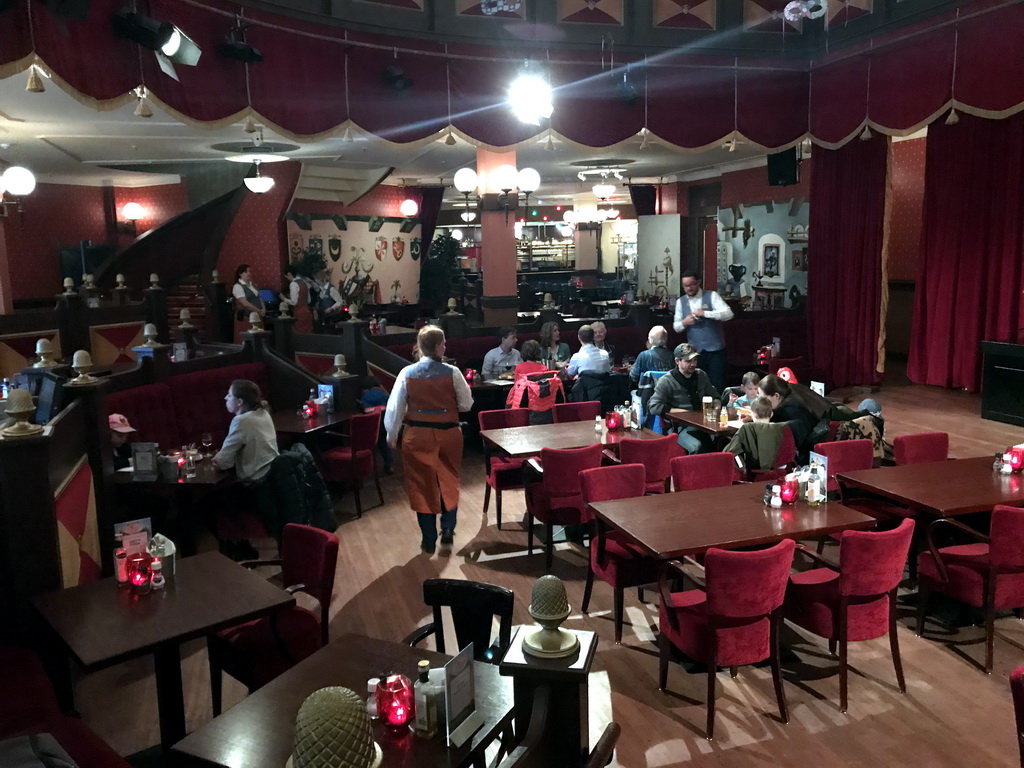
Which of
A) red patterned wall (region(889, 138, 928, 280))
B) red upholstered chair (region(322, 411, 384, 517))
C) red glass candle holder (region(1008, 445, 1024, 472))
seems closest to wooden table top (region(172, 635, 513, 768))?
red glass candle holder (region(1008, 445, 1024, 472))

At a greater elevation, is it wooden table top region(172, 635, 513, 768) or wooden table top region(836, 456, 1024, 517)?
wooden table top region(836, 456, 1024, 517)

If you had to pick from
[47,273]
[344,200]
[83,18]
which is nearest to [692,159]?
[344,200]

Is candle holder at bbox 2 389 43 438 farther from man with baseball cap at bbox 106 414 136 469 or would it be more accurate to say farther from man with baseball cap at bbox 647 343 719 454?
man with baseball cap at bbox 647 343 719 454

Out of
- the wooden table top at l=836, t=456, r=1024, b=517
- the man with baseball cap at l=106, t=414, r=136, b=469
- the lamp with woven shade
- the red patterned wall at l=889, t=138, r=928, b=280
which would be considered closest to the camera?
→ the lamp with woven shade

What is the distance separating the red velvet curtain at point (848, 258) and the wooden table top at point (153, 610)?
8246 mm

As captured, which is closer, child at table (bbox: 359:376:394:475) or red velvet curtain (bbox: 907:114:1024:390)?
child at table (bbox: 359:376:394:475)

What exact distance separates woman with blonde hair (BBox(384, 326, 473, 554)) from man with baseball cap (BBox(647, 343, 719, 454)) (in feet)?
5.96

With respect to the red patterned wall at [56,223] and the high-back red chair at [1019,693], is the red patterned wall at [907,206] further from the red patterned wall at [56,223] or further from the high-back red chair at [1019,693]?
the red patterned wall at [56,223]

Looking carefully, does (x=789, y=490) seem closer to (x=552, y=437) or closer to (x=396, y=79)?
(x=552, y=437)

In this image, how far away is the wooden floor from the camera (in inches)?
131

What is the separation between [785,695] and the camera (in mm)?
3748

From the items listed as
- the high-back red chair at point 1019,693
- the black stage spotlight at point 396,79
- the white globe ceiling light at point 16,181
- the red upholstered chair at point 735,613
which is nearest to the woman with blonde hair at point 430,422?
the red upholstered chair at point 735,613

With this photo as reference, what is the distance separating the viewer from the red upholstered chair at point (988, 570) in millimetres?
3752

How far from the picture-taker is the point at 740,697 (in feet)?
12.3
